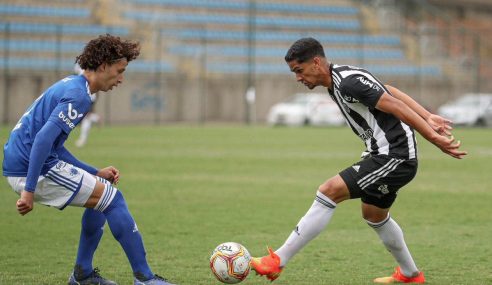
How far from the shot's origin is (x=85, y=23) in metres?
39.4

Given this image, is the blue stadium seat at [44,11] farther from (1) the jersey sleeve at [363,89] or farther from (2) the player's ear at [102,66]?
(1) the jersey sleeve at [363,89]

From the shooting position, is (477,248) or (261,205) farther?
(261,205)

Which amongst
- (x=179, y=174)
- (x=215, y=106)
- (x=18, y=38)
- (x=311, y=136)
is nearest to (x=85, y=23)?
(x=18, y=38)

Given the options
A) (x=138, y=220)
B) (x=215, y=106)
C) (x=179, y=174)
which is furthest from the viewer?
(x=215, y=106)

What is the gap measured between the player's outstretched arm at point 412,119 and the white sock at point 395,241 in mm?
924

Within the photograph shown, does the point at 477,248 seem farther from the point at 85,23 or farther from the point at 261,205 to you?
the point at 85,23

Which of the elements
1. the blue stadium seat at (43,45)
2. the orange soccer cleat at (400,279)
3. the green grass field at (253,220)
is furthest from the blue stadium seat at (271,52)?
the orange soccer cleat at (400,279)

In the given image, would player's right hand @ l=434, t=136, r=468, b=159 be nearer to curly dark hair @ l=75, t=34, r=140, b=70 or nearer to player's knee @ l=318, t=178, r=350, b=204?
player's knee @ l=318, t=178, r=350, b=204

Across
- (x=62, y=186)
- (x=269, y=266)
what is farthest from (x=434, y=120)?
(x=62, y=186)

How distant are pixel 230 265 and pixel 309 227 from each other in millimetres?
676

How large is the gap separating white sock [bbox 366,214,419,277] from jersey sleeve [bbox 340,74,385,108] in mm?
1135

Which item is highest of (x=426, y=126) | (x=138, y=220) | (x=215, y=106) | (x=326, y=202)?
(x=426, y=126)

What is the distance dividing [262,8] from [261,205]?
34.7 meters

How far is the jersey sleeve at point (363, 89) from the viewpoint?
22.1 ft
